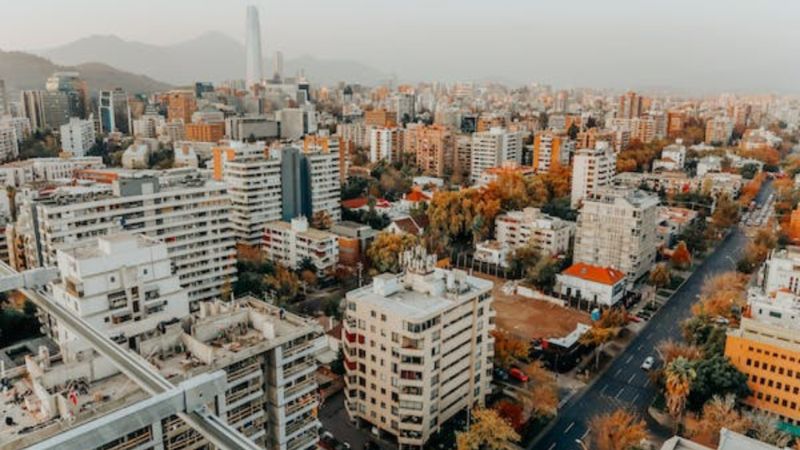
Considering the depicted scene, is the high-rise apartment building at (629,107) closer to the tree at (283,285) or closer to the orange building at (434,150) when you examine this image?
the orange building at (434,150)

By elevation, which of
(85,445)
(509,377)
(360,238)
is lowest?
(509,377)

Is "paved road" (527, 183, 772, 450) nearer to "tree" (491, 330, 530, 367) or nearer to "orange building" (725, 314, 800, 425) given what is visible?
"tree" (491, 330, 530, 367)

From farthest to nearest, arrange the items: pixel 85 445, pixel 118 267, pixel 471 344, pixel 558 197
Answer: pixel 558 197 → pixel 471 344 → pixel 118 267 → pixel 85 445

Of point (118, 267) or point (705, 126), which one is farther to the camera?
point (705, 126)

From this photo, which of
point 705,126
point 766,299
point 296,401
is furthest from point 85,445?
point 705,126

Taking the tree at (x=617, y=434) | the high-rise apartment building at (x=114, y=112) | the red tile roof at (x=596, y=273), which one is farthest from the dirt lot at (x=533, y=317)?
the high-rise apartment building at (x=114, y=112)

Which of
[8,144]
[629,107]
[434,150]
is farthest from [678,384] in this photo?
[629,107]

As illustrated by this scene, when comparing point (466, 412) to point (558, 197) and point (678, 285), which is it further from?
point (558, 197)

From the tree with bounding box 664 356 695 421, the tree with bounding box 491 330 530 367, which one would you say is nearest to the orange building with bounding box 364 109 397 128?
the tree with bounding box 491 330 530 367
